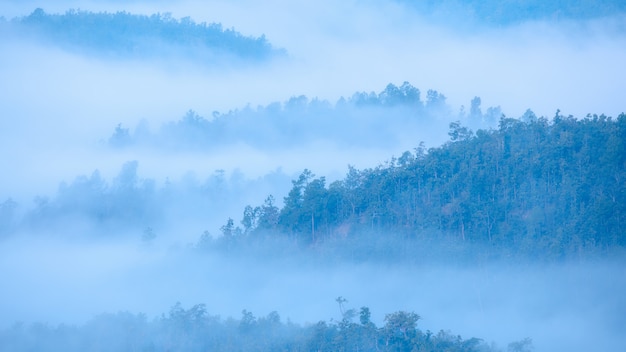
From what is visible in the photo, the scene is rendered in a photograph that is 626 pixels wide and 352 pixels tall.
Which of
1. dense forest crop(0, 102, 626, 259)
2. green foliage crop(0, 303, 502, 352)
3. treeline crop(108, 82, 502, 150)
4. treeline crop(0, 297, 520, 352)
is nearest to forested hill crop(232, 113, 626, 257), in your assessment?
dense forest crop(0, 102, 626, 259)

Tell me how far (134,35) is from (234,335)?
55432 mm

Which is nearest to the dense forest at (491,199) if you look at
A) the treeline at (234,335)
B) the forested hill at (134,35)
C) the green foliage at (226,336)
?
the treeline at (234,335)

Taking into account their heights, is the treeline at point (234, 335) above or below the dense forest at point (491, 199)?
below

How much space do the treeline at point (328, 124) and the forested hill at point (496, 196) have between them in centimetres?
1839

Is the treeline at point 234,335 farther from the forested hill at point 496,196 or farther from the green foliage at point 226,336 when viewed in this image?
the forested hill at point 496,196

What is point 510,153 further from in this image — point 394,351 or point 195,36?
point 195,36

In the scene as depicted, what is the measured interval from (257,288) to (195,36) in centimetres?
4829

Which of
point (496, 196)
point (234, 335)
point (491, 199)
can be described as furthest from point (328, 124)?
point (234, 335)

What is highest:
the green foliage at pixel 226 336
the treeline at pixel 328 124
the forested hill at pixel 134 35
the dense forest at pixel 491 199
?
the forested hill at pixel 134 35

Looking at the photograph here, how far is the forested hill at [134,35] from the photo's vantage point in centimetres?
8356

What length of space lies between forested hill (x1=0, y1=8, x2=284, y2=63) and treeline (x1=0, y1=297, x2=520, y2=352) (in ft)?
155

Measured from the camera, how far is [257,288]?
138ft

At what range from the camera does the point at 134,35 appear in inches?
3376

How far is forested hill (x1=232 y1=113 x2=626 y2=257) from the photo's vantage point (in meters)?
36.7
